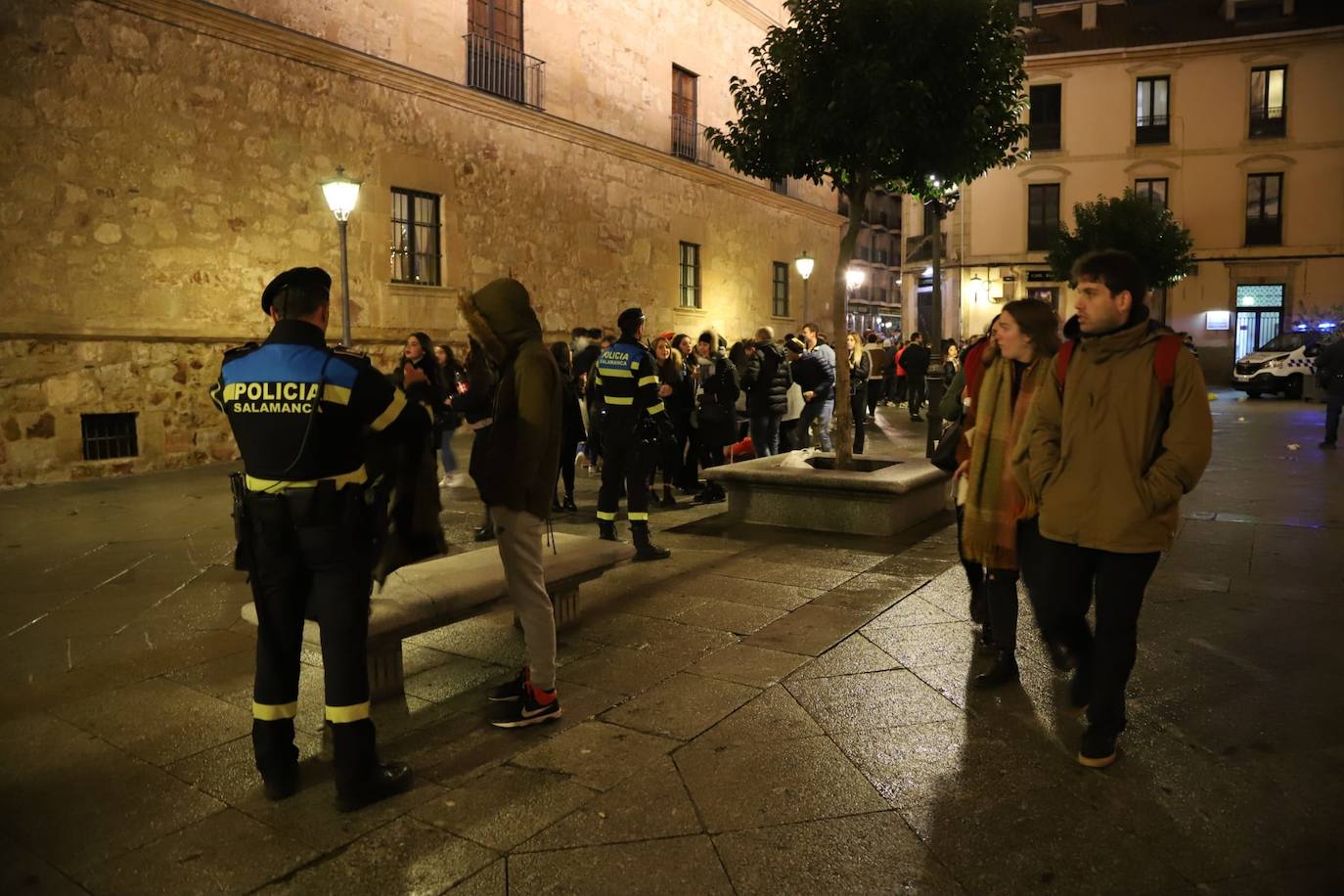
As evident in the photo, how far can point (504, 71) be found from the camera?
1598 cm

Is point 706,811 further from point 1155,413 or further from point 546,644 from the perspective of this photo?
point 1155,413

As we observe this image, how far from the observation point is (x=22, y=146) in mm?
10133

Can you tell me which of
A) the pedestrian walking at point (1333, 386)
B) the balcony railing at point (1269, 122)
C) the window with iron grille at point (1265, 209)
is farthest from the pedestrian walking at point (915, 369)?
the balcony railing at point (1269, 122)

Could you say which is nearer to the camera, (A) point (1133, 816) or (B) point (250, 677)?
(A) point (1133, 816)

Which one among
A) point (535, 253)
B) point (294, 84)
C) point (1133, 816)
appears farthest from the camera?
point (535, 253)

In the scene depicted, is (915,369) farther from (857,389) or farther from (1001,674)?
(1001,674)

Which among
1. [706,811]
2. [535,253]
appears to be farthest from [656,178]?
[706,811]

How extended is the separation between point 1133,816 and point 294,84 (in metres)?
13.0

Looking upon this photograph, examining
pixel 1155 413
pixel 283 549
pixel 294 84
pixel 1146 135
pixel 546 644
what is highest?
pixel 1146 135

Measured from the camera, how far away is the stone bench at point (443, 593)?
3.85 m

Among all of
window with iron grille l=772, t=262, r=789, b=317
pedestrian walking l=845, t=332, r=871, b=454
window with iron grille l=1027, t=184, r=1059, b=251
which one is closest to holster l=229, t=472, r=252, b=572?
pedestrian walking l=845, t=332, r=871, b=454

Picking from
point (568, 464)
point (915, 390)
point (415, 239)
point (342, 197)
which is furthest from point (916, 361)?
point (568, 464)

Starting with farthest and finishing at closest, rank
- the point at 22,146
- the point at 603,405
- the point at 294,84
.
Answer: the point at 294,84 → the point at 22,146 → the point at 603,405

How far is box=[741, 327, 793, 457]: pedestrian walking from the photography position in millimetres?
9531
